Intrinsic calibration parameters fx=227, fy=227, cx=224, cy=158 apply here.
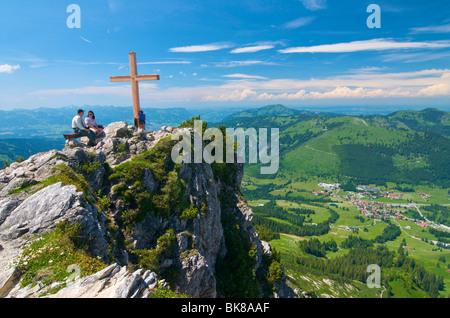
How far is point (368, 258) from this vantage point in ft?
641

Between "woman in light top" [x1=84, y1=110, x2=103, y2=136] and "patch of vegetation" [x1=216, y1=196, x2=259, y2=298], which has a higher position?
"woman in light top" [x1=84, y1=110, x2=103, y2=136]

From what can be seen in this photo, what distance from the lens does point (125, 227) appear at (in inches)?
891

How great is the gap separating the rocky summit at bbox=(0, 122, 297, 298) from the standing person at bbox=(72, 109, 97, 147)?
1312 mm

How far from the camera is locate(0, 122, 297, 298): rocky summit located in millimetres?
12570

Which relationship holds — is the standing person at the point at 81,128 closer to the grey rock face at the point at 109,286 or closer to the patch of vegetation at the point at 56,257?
the patch of vegetation at the point at 56,257

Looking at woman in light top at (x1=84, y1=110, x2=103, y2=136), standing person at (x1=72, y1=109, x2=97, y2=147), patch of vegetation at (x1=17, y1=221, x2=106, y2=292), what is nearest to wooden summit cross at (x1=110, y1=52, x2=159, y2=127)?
woman in light top at (x1=84, y1=110, x2=103, y2=136)

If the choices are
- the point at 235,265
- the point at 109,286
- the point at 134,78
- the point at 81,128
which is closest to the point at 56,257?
the point at 109,286

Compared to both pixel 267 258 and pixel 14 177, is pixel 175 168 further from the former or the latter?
pixel 267 258

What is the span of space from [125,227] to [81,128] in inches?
531

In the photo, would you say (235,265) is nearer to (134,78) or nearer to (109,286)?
(109,286)

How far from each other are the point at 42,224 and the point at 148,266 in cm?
996

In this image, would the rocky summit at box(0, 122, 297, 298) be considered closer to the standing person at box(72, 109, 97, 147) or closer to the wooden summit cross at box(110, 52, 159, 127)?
the standing person at box(72, 109, 97, 147)

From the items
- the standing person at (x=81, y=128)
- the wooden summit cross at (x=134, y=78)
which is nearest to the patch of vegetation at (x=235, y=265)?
the wooden summit cross at (x=134, y=78)
